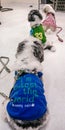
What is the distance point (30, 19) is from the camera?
2.61 meters

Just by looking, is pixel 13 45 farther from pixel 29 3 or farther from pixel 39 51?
pixel 29 3

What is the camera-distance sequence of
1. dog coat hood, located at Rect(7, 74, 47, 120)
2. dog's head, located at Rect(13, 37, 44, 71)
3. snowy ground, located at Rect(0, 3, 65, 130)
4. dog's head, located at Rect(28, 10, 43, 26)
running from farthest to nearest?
1. dog's head, located at Rect(28, 10, 43, 26)
2. snowy ground, located at Rect(0, 3, 65, 130)
3. dog's head, located at Rect(13, 37, 44, 71)
4. dog coat hood, located at Rect(7, 74, 47, 120)

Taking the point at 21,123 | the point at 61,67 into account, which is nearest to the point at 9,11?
the point at 61,67

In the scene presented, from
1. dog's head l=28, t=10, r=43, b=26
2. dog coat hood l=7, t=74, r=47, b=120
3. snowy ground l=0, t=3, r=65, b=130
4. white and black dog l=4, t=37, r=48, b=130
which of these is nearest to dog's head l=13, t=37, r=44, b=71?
white and black dog l=4, t=37, r=48, b=130

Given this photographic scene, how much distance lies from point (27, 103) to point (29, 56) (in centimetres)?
42

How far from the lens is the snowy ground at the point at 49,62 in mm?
1792

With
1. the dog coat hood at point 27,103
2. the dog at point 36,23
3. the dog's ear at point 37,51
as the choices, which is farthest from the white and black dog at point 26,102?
the dog at point 36,23

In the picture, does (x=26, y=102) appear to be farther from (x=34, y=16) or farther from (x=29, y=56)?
(x=34, y=16)

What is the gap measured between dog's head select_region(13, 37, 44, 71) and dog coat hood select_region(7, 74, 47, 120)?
174mm

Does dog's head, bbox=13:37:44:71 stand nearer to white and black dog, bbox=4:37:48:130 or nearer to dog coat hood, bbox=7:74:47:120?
white and black dog, bbox=4:37:48:130

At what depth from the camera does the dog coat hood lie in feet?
4.73

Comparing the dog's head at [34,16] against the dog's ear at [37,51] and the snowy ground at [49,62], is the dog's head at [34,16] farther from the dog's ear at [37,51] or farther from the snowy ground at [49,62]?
the dog's ear at [37,51]

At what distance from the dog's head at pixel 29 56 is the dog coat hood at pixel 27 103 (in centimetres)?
17

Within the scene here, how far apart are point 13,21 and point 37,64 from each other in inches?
89.5
